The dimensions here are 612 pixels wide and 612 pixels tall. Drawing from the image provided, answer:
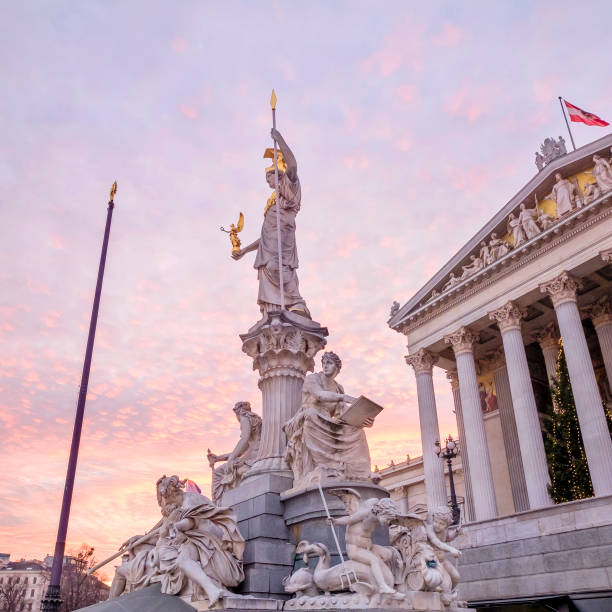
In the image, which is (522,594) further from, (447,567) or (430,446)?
(447,567)

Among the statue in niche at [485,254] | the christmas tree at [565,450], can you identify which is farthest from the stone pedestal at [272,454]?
the statue in niche at [485,254]

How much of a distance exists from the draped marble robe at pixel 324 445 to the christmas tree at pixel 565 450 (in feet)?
62.9

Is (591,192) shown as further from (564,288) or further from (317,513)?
(317,513)

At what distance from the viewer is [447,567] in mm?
7051

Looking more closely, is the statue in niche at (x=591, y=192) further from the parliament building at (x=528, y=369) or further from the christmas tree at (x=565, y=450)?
the christmas tree at (x=565, y=450)

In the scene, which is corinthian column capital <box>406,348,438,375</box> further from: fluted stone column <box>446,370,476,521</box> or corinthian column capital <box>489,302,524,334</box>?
corinthian column capital <box>489,302,524,334</box>

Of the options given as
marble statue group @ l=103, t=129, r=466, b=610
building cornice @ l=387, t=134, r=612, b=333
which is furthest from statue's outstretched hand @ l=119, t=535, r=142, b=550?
building cornice @ l=387, t=134, r=612, b=333

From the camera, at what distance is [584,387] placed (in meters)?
23.9

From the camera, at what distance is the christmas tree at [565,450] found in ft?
80.4

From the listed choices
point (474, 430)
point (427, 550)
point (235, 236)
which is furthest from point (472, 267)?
point (427, 550)

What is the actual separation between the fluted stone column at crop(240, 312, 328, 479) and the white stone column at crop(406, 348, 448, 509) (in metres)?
19.8

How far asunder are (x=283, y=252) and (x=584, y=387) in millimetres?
→ 17319

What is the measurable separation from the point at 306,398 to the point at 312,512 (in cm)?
186

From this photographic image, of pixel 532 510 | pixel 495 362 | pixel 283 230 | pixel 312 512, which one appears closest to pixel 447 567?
pixel 312 512
